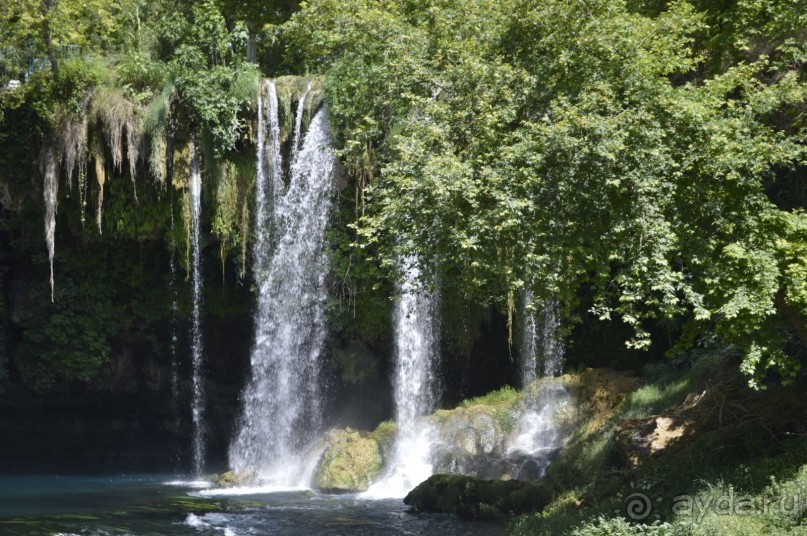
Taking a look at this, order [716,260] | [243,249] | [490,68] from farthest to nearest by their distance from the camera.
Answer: [243,249] → [490,68] → [716,260]

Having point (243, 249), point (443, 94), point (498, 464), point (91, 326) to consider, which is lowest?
point (498, 464)

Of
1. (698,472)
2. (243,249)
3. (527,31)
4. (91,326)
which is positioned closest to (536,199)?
(527,31)

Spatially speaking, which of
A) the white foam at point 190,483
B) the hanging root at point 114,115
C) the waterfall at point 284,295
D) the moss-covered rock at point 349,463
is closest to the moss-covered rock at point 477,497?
the moss-covered rock at point 349,463

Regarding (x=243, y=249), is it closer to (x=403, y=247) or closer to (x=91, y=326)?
(x=91, y=326)

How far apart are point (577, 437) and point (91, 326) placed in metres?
11.6

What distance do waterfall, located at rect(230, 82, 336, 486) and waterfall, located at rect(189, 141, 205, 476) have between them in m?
1.28

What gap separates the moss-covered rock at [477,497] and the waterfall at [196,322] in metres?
8.07

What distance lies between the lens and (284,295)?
787 inches

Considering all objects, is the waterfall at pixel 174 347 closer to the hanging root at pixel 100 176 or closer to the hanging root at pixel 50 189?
the hanging root at pixel 100 176

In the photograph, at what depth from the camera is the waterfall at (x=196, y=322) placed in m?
19.6

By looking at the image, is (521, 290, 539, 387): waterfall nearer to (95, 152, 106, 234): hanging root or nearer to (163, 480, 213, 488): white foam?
(163, 480, 213, 488): white foam

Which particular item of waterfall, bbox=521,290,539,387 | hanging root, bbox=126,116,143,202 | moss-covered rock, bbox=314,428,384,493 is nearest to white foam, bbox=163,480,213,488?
moss-covered rock, bbox=314,428,384,493

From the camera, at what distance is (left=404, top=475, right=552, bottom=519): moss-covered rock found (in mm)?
13562

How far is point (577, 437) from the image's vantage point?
1577cm
